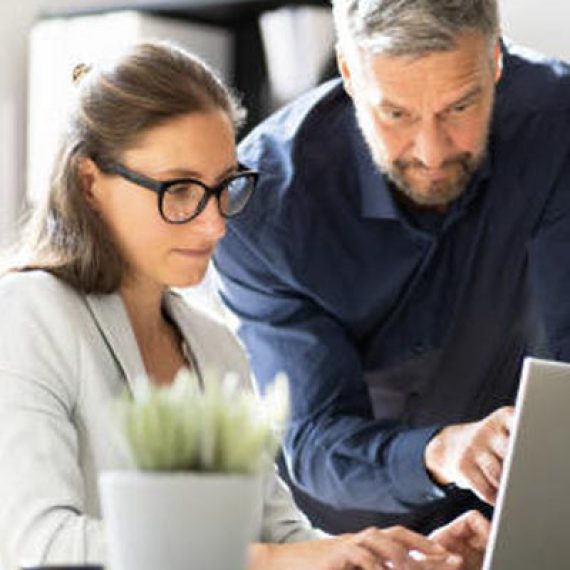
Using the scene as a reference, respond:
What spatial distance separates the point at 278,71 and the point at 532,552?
2350mm

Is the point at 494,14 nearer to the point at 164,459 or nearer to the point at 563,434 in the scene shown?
the point at 563,434

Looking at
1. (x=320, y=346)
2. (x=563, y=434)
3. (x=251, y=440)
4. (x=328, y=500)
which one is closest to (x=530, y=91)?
(x=320, y=346)

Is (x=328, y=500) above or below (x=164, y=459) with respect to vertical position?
below

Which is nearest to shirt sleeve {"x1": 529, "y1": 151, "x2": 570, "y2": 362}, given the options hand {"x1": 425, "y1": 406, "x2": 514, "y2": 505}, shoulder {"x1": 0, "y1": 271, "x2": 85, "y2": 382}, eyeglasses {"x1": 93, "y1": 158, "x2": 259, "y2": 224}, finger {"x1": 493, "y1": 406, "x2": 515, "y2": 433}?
hand {"x1": 425, "y1": 406, "x2": 514, "y2": 505}

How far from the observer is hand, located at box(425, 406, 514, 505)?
6.42 ft

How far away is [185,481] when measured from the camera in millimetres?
1015

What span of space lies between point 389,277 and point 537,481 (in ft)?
3.17

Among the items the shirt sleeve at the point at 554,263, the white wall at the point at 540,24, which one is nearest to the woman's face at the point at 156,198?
the shirt sleeve at the point at 554,263

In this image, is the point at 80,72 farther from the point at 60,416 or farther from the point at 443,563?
the point at 443,563

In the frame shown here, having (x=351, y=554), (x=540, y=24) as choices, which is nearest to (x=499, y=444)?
(x=351, y=554)

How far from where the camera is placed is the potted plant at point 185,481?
102 cm

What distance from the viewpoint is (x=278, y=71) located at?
3.76 metres

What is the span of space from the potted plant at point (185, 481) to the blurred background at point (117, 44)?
2.66 meters

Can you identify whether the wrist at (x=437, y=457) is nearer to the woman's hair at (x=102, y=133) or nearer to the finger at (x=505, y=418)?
the finger at (x=505, y=418)
